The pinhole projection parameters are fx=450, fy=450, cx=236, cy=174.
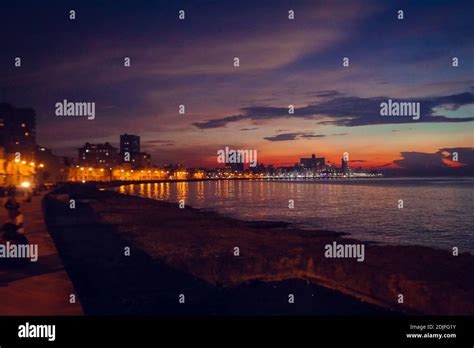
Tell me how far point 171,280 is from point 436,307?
32.0 feet

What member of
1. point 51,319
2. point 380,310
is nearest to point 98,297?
point 51,319

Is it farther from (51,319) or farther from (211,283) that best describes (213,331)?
(211,283)

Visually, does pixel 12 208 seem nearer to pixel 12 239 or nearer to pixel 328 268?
pixel 12 239

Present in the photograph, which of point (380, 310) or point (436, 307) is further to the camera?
point (436, 307)

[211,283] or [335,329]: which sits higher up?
[335,329]

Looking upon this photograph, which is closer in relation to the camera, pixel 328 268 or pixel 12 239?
pixel 12 239

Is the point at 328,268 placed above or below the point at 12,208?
below

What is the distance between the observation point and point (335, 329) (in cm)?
739

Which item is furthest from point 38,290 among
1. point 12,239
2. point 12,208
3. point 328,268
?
point 328,268

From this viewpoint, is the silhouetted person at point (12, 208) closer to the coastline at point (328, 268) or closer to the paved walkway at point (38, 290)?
the paved walkway at point (38, 290)

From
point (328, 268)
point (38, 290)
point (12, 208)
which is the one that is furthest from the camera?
point (328, 268)

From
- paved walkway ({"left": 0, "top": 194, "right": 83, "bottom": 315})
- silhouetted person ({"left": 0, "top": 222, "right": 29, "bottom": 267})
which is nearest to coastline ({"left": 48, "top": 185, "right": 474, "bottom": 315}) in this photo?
paved walkway ({"left": 0, "top": 194, "right": 83, "bottom": 315})

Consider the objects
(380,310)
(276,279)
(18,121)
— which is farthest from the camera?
(18,121)

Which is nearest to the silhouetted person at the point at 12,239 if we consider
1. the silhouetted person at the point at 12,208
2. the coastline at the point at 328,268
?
the silhouetted person at the point at 12,208
